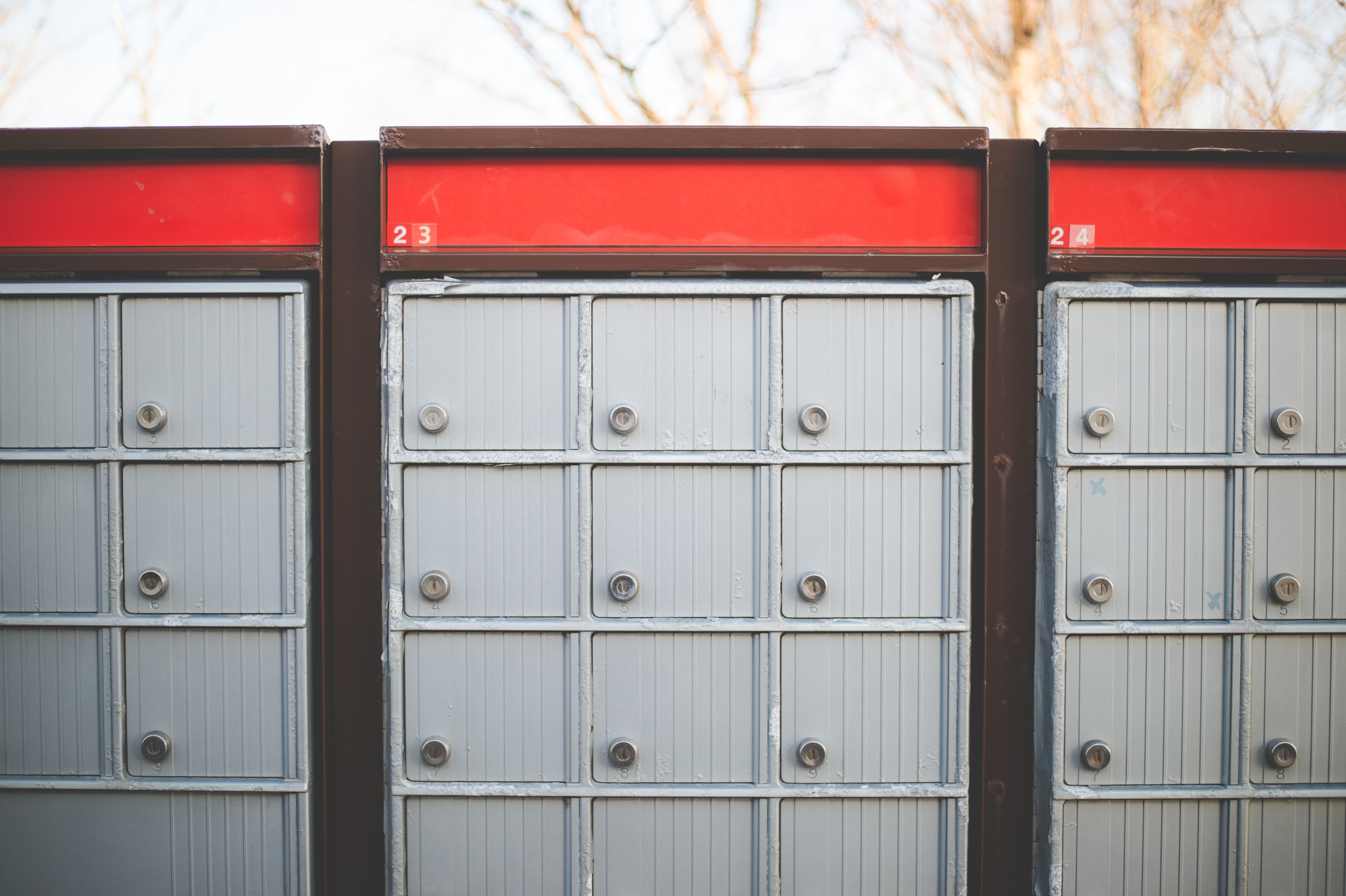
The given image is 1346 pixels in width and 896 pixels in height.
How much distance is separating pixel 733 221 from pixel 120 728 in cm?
258

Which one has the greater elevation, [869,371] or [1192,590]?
[869,371]

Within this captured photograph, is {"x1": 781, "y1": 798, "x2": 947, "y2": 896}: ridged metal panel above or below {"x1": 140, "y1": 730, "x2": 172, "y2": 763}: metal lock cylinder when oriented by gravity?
below

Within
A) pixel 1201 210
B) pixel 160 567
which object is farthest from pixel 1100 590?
pixel 160 567

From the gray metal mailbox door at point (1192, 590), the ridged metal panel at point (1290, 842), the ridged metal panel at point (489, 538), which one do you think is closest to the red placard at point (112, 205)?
the ridged metal panel at point (489, 538)

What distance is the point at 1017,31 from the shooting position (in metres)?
5.86

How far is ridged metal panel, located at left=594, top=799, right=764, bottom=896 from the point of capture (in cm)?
224

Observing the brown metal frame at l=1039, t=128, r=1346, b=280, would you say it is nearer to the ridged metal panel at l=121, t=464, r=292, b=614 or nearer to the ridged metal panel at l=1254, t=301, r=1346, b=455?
the ridged metal panel at l=1254, t=301, r=1346, b=455

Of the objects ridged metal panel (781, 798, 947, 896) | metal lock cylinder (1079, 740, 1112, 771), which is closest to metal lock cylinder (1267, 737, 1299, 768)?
metal lock cylinder (1079, 740, 1112, 771)

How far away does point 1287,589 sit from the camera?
2.18 meters

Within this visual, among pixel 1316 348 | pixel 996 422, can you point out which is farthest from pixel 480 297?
pixel 1316 348

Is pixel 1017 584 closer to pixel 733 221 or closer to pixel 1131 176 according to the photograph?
pixel 1131 176

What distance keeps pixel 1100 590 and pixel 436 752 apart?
87.1 inches

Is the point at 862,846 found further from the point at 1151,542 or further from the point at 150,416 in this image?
the point at 150,416

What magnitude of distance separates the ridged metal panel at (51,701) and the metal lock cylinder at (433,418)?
1277 millimetres
